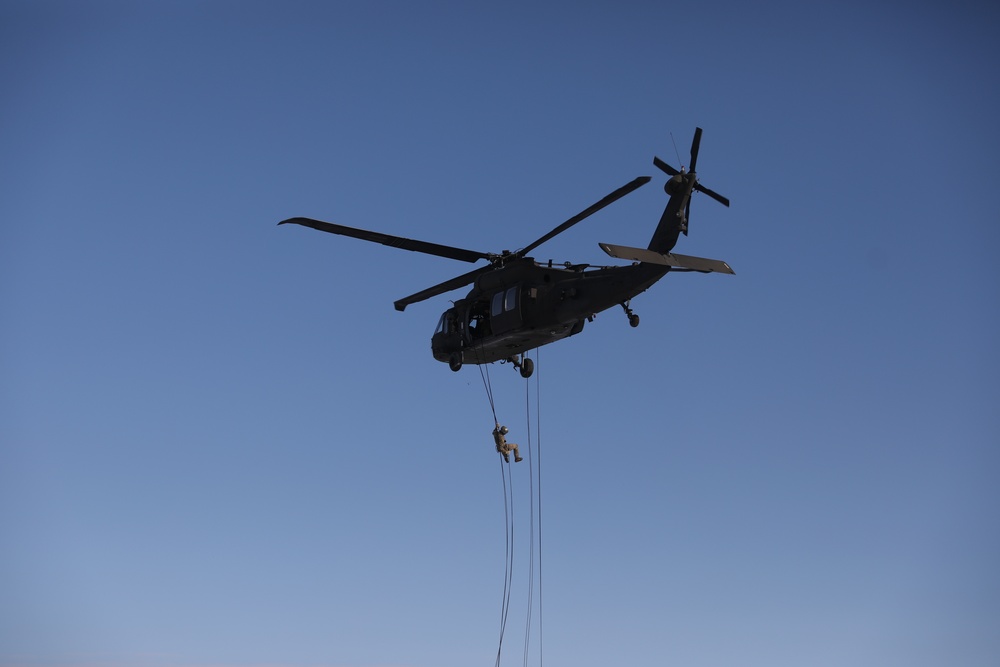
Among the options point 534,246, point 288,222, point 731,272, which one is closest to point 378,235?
point 288,222

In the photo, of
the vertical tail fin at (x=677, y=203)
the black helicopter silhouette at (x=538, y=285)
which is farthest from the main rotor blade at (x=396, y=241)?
the vertical tail fin at (x=677, y=203)

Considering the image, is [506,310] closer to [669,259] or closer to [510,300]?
[510,300]

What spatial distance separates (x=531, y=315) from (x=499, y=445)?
14.2 ft

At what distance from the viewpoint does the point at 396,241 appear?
33.0 m

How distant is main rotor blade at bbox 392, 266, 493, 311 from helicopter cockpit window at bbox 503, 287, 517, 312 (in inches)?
67.4

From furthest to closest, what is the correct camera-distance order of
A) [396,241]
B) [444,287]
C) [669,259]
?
[444,287] → [396,241] → [669,259]

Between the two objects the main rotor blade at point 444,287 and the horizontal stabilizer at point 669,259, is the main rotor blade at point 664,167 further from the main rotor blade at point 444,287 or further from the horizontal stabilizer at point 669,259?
the main rotor blade at point 444,287

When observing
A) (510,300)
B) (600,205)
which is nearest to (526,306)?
(510,300)

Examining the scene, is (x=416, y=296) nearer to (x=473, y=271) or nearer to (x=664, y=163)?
(x=473, y=271)

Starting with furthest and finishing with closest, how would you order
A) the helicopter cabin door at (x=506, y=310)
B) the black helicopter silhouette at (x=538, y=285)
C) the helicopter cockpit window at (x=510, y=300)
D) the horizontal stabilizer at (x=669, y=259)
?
the helicopter cockpit window at (x=510, y=300)
the helicopter cabin door at (x=506, y=310)
the black helicopter silhouette at (x=538, y=285)
the horizontal stabilizer at (x=669, y=259)

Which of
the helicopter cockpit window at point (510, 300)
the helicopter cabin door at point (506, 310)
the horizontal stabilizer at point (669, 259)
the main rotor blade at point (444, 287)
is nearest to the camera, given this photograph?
the horizontal stabilizer at point (669, 259)

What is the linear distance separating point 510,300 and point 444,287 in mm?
3745

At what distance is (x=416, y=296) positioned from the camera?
Answer: 124 ft

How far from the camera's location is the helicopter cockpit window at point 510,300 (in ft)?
110
